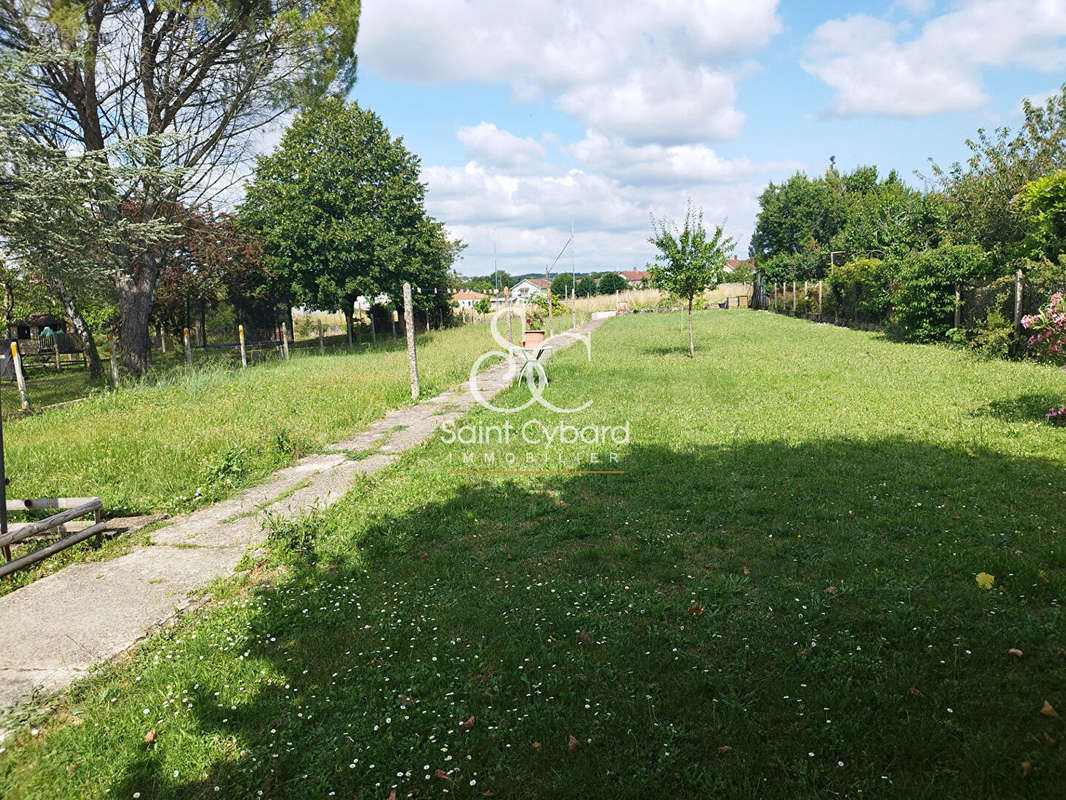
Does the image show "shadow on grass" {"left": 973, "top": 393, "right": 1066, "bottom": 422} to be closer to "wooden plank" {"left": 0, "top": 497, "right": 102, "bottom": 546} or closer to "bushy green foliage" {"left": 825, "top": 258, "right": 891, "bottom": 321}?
"wooden plank" {"left": 0, "top": 497, "right": 102, "bottom": 546}

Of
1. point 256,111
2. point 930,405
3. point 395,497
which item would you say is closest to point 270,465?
point 395,497

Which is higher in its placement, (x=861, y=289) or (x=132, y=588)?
(x=861, y=289)

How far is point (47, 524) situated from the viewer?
4.55 m

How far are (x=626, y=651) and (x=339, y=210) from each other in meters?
22.4

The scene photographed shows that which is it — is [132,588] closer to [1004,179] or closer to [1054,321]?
[1054,321]

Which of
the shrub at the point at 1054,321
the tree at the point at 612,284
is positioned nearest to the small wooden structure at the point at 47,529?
the shrub at the point at 1054,321

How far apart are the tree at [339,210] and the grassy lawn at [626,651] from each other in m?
17.4

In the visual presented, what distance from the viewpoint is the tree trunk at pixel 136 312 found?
15445 millimetres

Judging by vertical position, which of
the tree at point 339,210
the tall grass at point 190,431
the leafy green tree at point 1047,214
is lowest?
the tall grass at point 190,431

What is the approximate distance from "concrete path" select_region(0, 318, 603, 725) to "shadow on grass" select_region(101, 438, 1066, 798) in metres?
0.69

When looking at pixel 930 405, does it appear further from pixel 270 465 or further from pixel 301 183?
pixel 301 183

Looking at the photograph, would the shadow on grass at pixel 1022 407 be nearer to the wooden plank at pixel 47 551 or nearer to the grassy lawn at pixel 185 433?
the grassy lawn at pixel 185 433

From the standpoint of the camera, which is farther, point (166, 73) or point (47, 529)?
point (166, 73)

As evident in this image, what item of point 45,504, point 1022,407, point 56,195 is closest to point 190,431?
point 45,504
